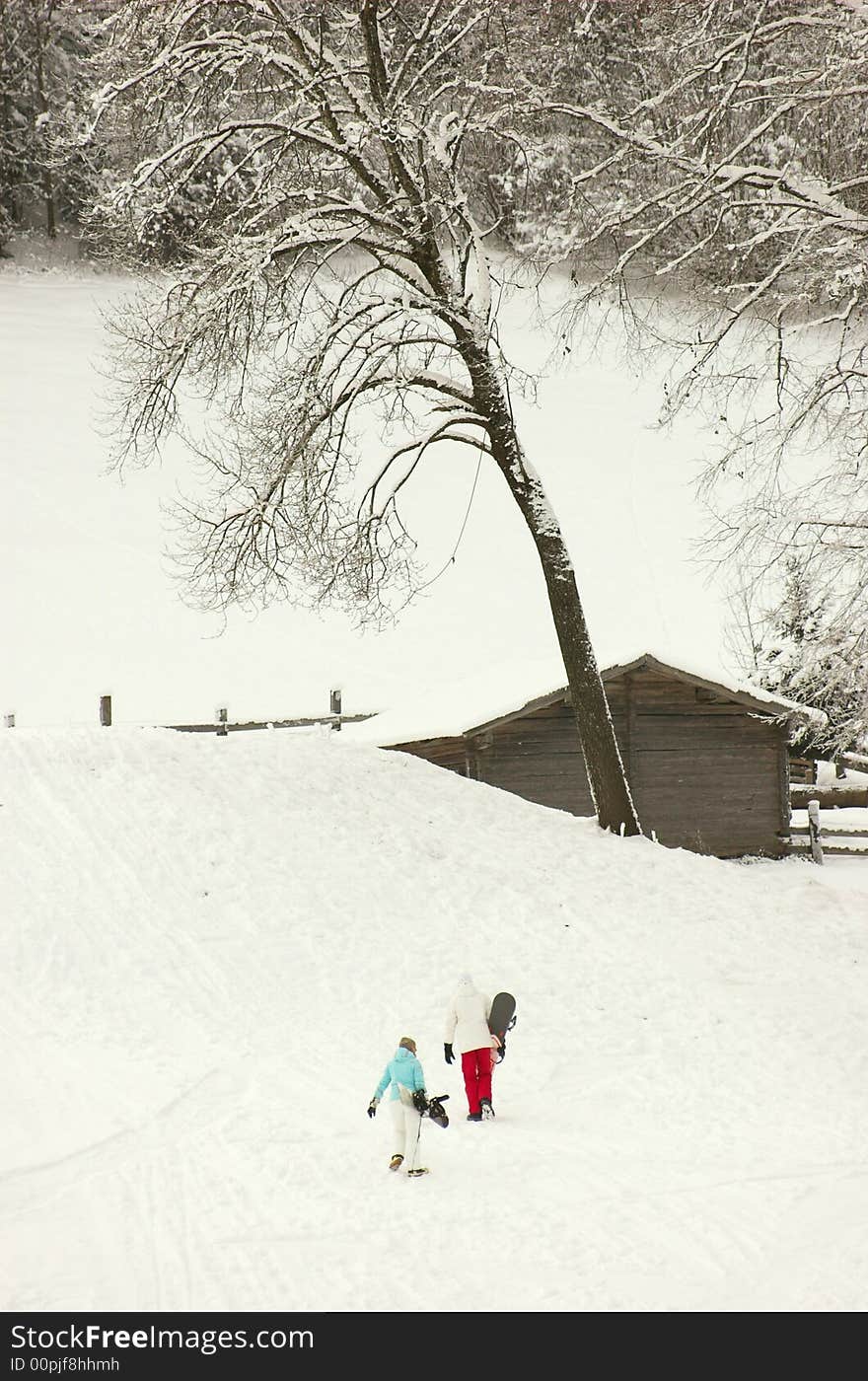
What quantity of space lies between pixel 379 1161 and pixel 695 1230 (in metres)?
2.33

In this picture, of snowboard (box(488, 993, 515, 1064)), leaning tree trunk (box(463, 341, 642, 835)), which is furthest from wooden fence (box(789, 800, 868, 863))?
snowboard (box(488, 993, 515, 1064))

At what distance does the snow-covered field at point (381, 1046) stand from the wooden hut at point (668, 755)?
15.6 feet

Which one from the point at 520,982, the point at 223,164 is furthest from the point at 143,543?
the point at 520,982

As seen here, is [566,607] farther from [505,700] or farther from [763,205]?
[763,205]

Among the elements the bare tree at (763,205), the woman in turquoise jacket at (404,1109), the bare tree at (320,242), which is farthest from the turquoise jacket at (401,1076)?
the bare tree at (320,242)

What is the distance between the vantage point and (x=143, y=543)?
139 feet

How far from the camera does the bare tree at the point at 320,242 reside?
50.9ft

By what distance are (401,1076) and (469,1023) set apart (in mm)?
1294

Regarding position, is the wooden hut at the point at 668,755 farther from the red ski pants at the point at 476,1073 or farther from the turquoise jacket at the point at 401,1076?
the turquoise jacket at the point at 401,1076

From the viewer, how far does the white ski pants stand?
8938 mm

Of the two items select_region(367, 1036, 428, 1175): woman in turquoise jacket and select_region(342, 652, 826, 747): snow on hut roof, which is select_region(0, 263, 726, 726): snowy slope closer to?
select_region(342, 652, 826, 747): snow on hut roof

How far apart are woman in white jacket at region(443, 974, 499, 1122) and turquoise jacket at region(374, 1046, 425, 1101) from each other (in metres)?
1.09

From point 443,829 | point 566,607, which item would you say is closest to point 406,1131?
point 443,829

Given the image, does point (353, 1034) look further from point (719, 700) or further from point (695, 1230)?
point (719, 700)
